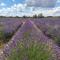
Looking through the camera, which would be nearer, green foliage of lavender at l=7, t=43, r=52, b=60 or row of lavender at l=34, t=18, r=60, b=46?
green foliage of lavender at l=7, t=43, r=52, b=60

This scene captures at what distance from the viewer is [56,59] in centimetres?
756

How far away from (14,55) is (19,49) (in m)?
0.18

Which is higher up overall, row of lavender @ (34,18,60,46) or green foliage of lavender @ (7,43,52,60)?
green foliage of lavender @ (7,43,52,60)

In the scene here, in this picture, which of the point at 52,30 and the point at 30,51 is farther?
the point at 52,30

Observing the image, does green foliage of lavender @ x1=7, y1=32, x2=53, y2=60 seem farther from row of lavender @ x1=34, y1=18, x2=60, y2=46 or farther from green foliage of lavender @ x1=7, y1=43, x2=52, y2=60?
row of lavender @ x1=34, y1=18, x2=60, y2=46

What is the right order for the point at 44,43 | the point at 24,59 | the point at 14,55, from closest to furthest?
the point at 24,59 < the point at 14,55 < the point at 44,43

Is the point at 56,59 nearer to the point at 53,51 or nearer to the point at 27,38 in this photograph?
the point at 53,51

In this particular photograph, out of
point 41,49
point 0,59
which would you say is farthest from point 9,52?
point 41,49

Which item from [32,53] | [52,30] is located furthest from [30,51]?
[52,30]

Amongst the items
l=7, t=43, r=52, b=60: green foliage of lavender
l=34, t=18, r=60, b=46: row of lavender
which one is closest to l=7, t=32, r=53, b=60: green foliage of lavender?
l=7, t=43, r=52, b=60: green foliage of lavender

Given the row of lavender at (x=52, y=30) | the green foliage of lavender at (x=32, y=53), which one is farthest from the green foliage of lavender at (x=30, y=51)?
the row of lavender at (x=52, y=30)

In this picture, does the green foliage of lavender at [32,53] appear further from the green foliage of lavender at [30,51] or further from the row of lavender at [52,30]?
the row of lavender at [52,30]

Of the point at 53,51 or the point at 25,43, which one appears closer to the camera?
the point at 25,43

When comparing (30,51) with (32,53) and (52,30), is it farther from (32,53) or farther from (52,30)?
(52,30)
